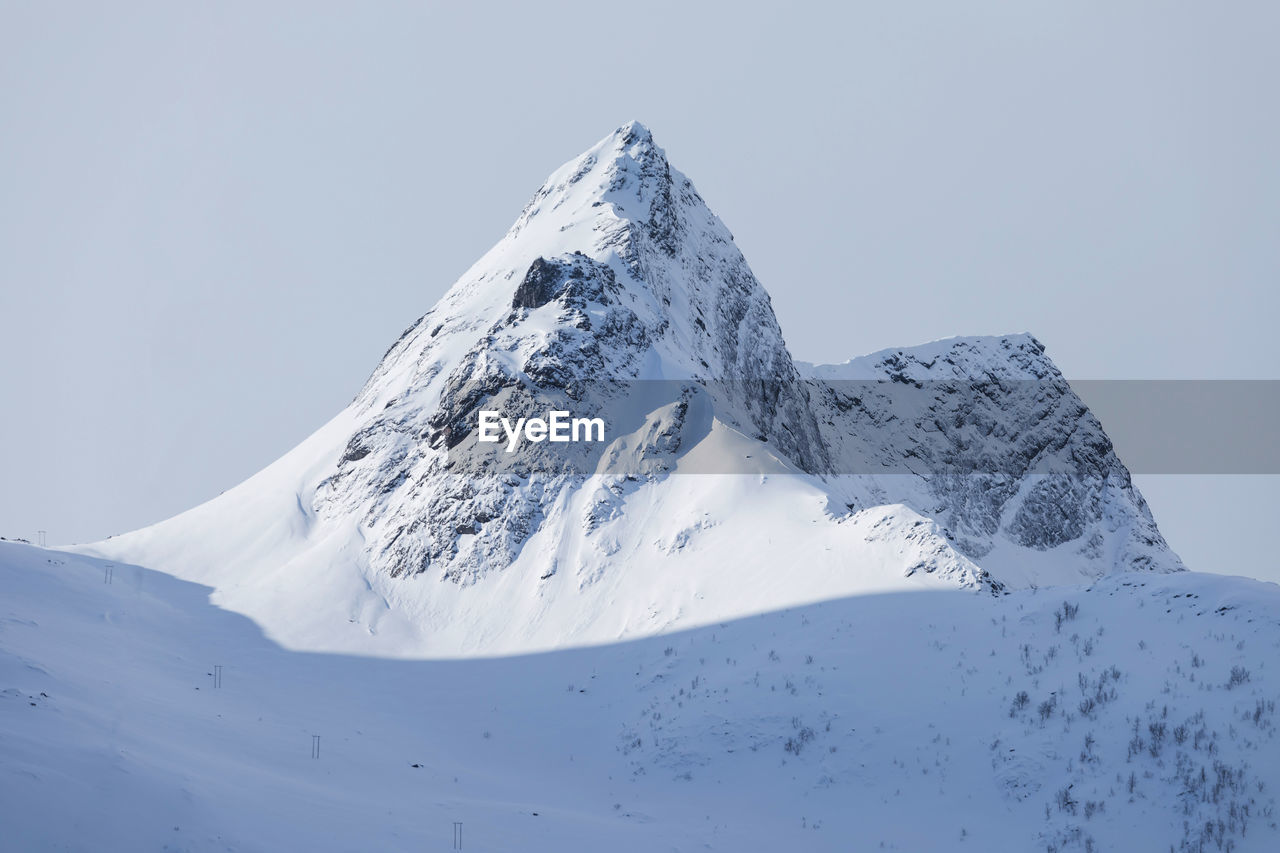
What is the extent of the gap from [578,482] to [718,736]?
20606mm

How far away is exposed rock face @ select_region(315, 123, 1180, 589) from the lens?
50.7 meters

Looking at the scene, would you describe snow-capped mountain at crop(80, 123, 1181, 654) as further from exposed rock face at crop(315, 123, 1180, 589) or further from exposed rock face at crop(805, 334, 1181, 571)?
exposed rock face at crop(805, 334, 1181, 571)

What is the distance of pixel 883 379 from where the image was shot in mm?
97500

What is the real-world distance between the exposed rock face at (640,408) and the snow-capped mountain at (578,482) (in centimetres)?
15

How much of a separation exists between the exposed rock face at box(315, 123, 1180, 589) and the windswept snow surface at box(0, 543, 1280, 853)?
6.01 metres

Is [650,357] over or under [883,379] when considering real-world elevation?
over

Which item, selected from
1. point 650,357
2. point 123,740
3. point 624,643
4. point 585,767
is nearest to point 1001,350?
point 650,357

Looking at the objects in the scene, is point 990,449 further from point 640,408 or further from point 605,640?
point 605,640

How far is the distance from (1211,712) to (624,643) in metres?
19.5

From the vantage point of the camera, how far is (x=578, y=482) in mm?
50312

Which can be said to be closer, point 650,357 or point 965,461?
point 650,357

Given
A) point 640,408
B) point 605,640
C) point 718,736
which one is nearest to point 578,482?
point 640,408

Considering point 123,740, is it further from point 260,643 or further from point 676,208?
point 676,208

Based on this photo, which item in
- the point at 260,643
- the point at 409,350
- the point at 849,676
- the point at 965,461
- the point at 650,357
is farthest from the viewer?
the point at 965,461
